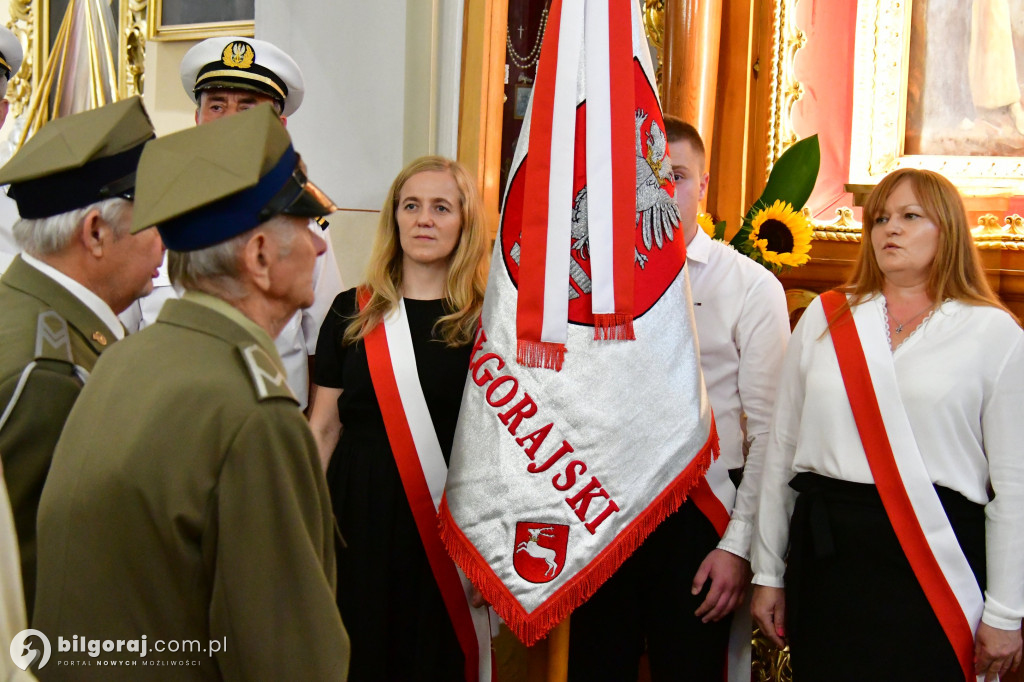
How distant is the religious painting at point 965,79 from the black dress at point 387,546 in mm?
1833

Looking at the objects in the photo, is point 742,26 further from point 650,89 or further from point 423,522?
point 423,522

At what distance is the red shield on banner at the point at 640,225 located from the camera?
73.7 inches

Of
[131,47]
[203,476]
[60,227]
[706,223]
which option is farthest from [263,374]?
[131,47]

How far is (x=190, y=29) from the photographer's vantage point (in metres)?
3.74

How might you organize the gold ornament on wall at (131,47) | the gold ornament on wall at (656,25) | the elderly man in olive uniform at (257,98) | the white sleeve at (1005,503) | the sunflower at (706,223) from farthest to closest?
the gold ornament on wall at (131,47) → the gold ornament on wall at (656,25) → the sunflower at (706,223) → the elderly man in olive uniform at (257,98) → the white sleeve at (1005,503)

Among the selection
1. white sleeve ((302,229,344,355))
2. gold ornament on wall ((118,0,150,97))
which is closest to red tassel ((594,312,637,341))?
white sleeve ((302,229,344,355))

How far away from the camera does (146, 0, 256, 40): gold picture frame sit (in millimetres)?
3590

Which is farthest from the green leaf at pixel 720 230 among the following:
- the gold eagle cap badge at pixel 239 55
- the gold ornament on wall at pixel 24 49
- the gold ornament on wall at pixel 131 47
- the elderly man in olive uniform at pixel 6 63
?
the gold ornament on wall at pixel 24 49

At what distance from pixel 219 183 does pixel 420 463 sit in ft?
3.49

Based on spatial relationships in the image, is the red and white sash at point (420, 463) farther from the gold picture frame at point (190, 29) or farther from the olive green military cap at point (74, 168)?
the gold picture frame at point (190, 29)

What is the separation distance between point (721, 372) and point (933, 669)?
0.69m

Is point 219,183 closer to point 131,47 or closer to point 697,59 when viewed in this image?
point 697,59

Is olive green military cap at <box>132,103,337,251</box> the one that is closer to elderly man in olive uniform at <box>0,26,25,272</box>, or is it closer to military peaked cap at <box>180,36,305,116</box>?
elderly man in olive uniform at <box>0,26,25,272</box>

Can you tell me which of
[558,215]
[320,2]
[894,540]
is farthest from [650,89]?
[320,2]
